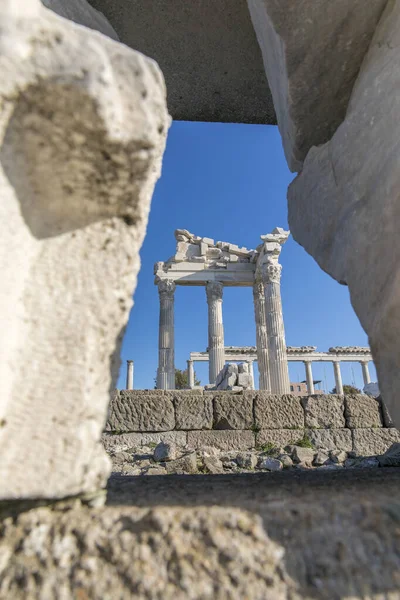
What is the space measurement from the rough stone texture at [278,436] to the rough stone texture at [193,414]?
0.85m

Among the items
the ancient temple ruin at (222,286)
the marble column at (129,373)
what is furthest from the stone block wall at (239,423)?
the marble column at (129,373)

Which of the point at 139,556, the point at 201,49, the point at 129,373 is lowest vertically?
the point at 139,556

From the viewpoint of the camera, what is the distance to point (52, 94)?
0.68 meters

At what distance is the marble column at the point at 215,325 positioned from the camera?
58.5ft

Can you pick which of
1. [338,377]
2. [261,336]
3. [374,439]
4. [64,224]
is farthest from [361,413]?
[338,377]

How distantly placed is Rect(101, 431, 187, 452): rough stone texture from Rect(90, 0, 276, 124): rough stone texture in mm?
5665

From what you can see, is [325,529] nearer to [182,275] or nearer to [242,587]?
[242,587]

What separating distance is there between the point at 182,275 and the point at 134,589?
17993 millimetres

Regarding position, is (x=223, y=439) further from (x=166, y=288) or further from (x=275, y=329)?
(x=166, y=288)

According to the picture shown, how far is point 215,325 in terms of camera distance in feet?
60.1

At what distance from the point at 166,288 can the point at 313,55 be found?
17.0m

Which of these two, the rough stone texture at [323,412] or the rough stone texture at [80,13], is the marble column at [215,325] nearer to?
the rough stone texture at [323,412]

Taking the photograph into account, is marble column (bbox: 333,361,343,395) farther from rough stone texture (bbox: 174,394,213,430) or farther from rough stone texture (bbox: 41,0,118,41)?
rough stone texture (bbox: 41,0,118,41)

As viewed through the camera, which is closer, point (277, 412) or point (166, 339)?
point (277, 412)
